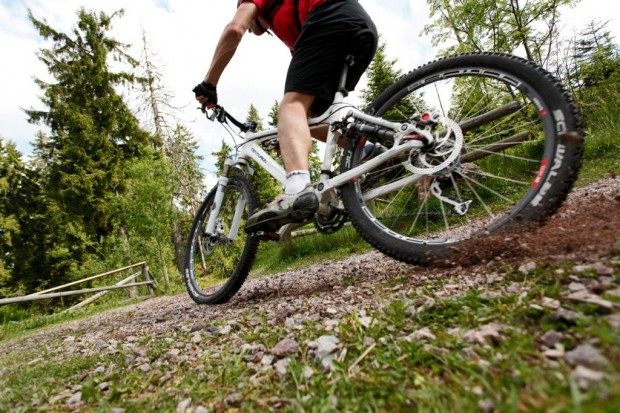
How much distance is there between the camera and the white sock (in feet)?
6.75

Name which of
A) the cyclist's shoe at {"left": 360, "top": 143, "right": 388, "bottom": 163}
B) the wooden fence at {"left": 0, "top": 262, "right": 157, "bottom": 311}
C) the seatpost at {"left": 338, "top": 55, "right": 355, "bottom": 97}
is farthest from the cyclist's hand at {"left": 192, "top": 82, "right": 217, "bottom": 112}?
the wooden fence at {"left": 0, "top": 262, "right": 157, "bottom": 311}

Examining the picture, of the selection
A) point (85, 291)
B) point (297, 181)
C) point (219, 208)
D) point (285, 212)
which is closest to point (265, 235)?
point (285, 212)

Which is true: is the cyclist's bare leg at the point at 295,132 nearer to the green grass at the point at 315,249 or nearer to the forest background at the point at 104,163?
the green grass at the point at 315,249

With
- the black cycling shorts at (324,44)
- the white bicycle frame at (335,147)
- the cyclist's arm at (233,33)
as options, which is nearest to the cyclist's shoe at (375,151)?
the white bicycle frame at (335,147)

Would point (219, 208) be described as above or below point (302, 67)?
below

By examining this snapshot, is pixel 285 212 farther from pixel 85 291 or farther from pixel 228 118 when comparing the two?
pixel 85 291

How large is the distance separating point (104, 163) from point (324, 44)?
685 inches

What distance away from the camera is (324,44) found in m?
2.04

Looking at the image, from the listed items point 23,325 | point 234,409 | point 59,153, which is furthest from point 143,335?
point 59,153

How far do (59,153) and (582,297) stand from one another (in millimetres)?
20165

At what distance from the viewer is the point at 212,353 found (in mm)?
1270

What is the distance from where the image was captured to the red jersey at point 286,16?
2.19 metres

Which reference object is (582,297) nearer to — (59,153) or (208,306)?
(208,306)

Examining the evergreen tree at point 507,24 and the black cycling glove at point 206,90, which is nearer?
the black cycling glove at point 206,90
